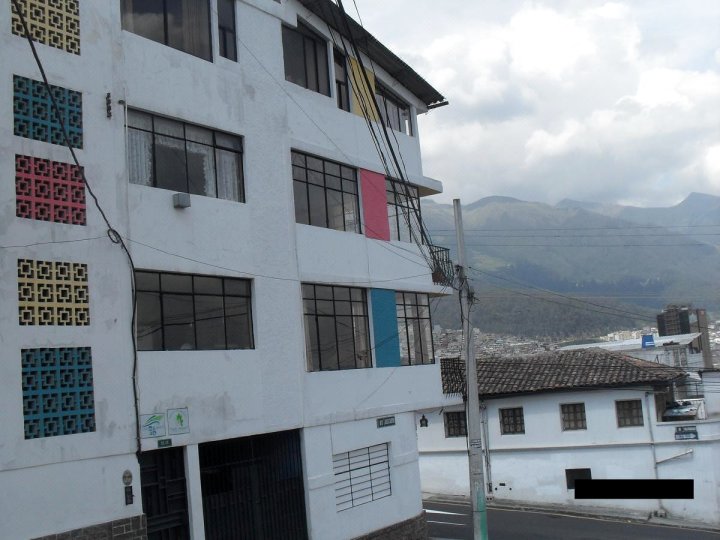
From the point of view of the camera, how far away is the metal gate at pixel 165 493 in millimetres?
14500

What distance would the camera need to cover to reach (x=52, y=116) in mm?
13586

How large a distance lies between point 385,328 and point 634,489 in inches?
643

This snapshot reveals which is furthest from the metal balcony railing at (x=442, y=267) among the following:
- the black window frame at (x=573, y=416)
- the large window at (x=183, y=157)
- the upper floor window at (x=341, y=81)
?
the black window frame at (x=573, y=416)

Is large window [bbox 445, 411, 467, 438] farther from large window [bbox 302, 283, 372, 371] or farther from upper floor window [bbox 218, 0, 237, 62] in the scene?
upper floor window [bbox 218, 0, 237, 62]

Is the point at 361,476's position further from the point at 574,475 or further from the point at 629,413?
the point at 629,413

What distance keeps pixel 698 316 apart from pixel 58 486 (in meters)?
50.7

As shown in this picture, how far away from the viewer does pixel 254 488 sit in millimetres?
16969

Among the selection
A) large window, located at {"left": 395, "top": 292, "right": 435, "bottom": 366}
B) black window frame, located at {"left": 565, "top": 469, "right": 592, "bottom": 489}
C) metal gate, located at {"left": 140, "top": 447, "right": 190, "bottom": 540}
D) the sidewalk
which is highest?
large window, located at {"left": 395, "top": 292, "right": 435, "bottom": 366}

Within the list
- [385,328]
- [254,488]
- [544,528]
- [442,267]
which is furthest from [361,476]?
[544,528]

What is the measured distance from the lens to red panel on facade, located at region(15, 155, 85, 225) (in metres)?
13.0

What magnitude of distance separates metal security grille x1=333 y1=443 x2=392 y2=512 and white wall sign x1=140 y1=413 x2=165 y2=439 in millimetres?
5487

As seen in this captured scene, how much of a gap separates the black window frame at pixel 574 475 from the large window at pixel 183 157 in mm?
21772

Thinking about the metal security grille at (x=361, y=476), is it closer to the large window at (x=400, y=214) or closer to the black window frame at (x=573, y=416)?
the large window at (x=400, y=214)

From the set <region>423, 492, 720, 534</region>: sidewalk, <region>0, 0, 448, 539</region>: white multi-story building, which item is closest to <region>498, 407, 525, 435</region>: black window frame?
<region>423, 492, 720, 534</region>: sidewalk
